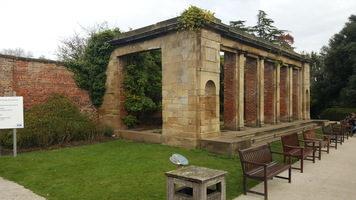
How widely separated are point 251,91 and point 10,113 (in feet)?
32.4

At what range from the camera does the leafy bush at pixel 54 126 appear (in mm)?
9148

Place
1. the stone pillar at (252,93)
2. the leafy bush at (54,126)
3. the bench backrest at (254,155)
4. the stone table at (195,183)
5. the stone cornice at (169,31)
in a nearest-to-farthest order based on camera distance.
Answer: the stone table at (195,183) → the bench backrest at (254,155) → the leafy bush at (54,126) → the stone cornice at (169,31) → the stone pillar at (252,93)

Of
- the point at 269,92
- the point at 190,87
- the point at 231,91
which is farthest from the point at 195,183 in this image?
the point at 269,92

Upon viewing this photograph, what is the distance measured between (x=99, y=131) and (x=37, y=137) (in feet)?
8.75

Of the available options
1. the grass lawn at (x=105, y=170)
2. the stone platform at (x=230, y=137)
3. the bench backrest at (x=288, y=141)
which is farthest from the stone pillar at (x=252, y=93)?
the bench backrest at (x=288, y=141)

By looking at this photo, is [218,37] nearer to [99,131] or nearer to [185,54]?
[185,54]

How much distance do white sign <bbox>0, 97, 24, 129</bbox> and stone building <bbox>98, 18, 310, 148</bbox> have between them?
15.1ft

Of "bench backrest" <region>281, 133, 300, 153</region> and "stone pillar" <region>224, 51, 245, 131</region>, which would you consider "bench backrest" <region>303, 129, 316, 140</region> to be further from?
"stone pillar" <region>224, 51, 245, 131</region>

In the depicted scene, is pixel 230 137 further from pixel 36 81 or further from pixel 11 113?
pixel 36 81

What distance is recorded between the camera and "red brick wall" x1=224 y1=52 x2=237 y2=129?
446 inches

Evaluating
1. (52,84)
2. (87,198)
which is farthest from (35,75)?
(87,198)

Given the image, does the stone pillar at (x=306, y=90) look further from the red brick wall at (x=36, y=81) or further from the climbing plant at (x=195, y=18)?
the red brick wall at (x=36, y=81)

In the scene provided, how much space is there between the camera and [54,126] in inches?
380

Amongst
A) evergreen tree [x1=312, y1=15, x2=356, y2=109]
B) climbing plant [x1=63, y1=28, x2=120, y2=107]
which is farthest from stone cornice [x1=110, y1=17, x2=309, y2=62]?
evergreen tree [x1=312, y1=15, x2=356, y2=109]
